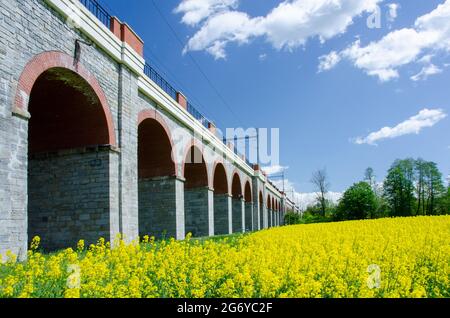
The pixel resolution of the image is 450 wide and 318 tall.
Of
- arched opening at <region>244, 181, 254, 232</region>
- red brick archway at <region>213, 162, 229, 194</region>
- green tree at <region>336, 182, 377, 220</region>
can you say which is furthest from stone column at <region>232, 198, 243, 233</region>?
green tree at <region>336, 182, 377, 220</region>

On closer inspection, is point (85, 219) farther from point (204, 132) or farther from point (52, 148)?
point (204, 132)

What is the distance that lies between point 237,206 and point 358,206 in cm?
1754

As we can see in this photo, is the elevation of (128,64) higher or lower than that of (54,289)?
higher

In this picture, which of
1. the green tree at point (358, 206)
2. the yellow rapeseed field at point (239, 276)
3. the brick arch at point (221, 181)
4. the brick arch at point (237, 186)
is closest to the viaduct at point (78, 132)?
the yellow rapeseed field at point (239, 276)

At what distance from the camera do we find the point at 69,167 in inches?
488

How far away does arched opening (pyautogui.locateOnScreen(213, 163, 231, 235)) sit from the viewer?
27.6m

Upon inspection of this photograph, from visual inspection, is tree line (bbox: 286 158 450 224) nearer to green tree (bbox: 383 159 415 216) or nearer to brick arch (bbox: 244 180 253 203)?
green tree (bbox: 383 159 415 216)

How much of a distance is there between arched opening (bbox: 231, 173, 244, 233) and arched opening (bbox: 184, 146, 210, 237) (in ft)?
33.6

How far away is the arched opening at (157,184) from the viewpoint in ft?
57.1

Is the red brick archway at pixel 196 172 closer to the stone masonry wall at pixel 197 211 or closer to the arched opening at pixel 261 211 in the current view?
the stone masonry wall at pixel 197 211

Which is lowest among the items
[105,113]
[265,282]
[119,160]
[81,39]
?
[265,282]

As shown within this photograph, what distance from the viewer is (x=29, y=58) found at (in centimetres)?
905

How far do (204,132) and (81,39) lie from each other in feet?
39.2

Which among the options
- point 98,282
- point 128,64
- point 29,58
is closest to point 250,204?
point 128,64
